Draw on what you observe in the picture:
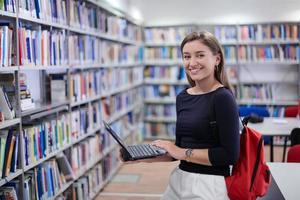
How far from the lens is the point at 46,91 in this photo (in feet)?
10.3

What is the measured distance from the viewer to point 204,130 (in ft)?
4.66

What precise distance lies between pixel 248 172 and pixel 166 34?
5.23 m

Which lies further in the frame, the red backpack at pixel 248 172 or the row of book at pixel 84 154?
the row of book at pixel 84 154

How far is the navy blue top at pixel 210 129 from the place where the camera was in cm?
135

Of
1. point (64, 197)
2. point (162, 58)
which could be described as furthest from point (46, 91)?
point (162, 58)

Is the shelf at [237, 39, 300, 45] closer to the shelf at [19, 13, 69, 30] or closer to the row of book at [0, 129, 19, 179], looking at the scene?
the shelf at [19, 13, 69, 30]

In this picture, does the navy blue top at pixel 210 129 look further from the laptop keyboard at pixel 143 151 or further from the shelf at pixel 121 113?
the shelf at pixel 121 113

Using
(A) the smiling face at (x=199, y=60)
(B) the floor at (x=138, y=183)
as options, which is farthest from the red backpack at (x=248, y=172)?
(B) the floor at (x=138, y=183)

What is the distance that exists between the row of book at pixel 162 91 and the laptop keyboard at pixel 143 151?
4.84m

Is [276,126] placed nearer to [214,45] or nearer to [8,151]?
[214,45]

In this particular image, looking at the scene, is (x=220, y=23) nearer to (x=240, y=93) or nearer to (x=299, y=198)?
(x=240, y=93)

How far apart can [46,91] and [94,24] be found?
1.12 metres

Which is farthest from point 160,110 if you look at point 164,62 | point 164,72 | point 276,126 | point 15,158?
point 15,158

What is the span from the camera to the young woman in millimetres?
1361
